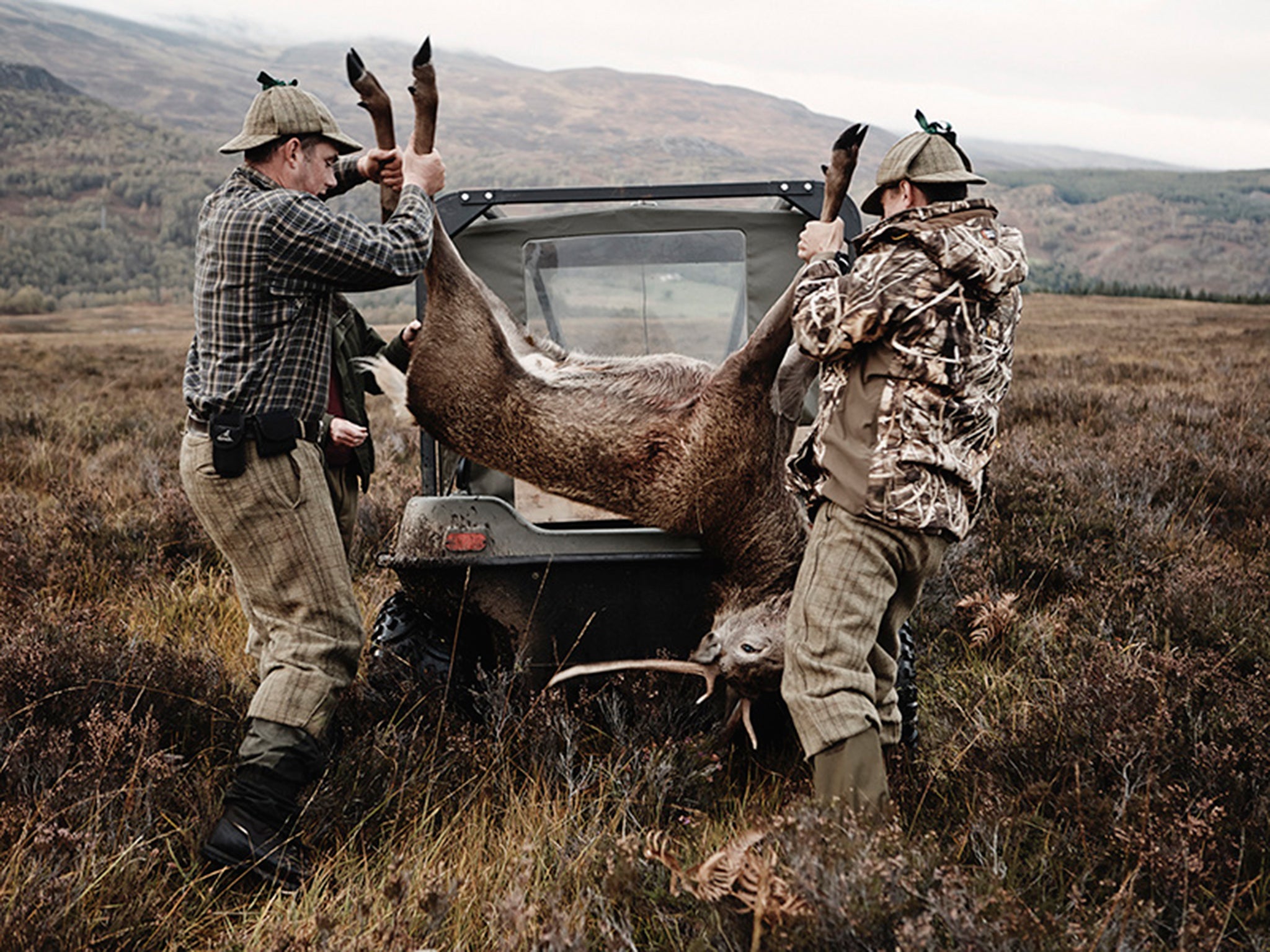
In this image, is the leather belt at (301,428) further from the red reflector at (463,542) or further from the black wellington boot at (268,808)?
the black wellington boot at (268,808)

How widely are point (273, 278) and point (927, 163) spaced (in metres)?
2.02

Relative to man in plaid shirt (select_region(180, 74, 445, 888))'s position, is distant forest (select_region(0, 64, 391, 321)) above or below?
below

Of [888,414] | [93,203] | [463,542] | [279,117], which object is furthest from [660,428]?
[93,203]

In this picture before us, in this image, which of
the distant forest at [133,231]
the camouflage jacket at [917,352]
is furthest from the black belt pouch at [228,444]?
the distant forest at [133,231]

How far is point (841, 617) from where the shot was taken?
2.93 metres

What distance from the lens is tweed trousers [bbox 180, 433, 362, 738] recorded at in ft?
10.1

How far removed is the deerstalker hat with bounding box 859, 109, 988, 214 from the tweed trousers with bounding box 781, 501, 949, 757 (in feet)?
3.28

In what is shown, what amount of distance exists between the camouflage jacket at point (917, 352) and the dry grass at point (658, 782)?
3.14 feet

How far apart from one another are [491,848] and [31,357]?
24.6 metres

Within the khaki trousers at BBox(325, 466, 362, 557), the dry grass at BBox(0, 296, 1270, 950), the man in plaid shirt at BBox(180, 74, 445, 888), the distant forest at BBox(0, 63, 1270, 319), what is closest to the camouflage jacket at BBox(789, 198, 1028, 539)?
the dry grass at BBox(0, 296, 1270, 950)

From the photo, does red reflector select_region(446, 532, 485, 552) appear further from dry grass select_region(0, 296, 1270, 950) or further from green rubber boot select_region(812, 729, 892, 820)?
green rubber boot select_region(812, 729, 892, 820)

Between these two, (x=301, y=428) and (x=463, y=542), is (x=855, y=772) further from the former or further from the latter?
(x=301, y=428)

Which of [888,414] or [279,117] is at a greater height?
[279,117]

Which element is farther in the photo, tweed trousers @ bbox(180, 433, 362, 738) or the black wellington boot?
tweed trousers @ bbox(180, 433, 362, 738)
